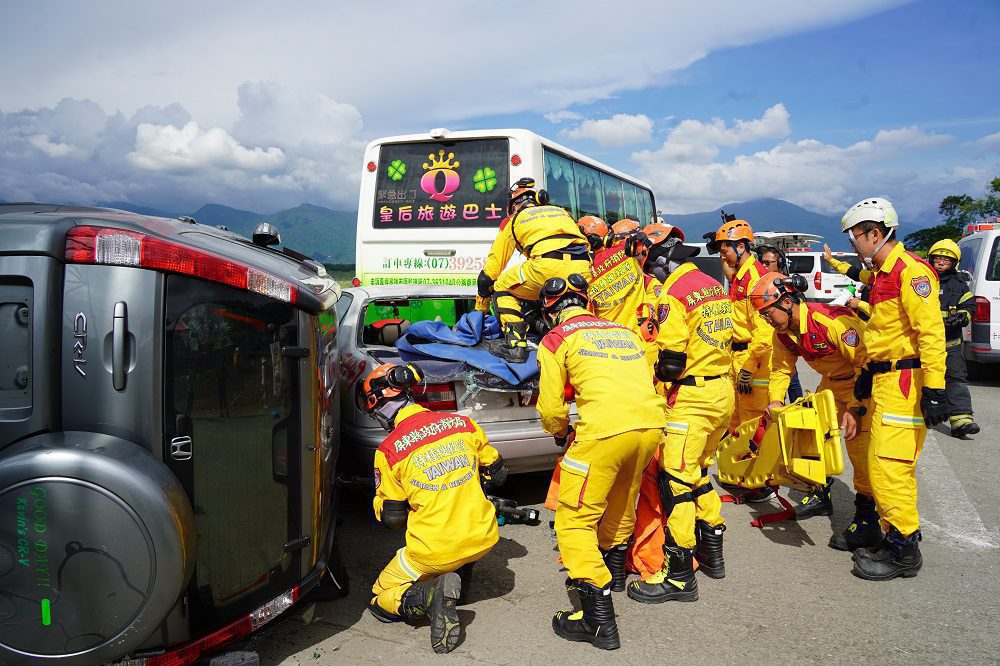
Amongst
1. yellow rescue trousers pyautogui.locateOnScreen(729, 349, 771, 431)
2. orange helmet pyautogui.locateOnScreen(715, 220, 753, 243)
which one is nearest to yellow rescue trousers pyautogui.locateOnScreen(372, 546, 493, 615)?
yellow rescue trousers pyautogui.locateOnScreen(729, 349, 771, 431)

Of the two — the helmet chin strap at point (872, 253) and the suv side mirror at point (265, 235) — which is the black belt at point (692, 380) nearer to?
the helmet chin strap at point (872, 253)

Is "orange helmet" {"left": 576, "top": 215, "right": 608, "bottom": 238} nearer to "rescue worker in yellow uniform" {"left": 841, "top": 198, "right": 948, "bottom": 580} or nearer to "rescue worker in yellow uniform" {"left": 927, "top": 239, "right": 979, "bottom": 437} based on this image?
"rescue worker in yellow uniform" {"left": 841, "top": 198, "right": 948, "bottom": 580}

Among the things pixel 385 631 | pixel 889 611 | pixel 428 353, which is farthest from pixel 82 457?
pixel 889 611

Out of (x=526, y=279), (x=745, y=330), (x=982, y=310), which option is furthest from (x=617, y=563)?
(x=982, y=310)

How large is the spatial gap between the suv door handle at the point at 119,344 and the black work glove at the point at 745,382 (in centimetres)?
499

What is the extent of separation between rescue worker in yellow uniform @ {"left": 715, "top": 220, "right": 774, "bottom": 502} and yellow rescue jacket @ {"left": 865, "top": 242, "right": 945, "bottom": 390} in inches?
65.1

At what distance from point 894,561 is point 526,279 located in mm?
3132

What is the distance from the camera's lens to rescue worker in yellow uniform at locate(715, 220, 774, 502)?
609 centimetres

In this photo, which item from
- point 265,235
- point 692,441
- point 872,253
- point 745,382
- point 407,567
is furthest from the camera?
point 745,382

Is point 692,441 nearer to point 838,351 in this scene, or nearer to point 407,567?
point 838,351

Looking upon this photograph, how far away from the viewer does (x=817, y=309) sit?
15.9ft

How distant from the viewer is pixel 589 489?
3.51m

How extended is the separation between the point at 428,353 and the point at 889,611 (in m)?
3.14

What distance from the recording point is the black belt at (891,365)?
13.9 feet
